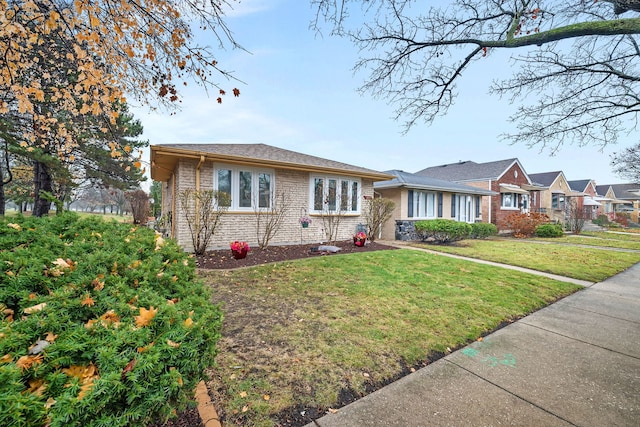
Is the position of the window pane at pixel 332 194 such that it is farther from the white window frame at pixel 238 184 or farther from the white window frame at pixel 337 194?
the white window frame at pixel 238 184

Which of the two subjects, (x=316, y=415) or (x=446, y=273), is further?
(x=446, y=273)

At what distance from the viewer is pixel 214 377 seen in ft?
8.19

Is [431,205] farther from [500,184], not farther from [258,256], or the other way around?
[258,256]

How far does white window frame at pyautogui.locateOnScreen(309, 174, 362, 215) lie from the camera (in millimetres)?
10789

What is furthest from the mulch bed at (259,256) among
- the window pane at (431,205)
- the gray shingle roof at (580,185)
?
the gray shingle roof at (580,185)

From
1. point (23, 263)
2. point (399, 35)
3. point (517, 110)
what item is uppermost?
point (399, 35)

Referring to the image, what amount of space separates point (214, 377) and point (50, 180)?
17.2 m

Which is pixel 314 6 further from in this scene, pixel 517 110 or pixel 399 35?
pixel 517 110

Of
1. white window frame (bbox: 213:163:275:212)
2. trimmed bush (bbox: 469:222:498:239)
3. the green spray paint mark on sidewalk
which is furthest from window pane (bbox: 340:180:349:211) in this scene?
→ trimmed bush (bbox: 469:222:498:239)

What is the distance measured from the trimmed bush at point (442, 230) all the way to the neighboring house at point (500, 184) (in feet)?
31.0

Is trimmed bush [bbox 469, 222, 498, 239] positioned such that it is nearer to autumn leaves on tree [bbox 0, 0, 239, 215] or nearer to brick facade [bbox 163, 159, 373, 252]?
brick facade [bbox 163, 159, 373, 252]

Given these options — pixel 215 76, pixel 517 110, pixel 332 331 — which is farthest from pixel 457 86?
pixel 332 331

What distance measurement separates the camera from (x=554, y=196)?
2923 centimetres

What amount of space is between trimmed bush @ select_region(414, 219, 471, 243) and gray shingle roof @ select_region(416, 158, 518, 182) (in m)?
11.9
